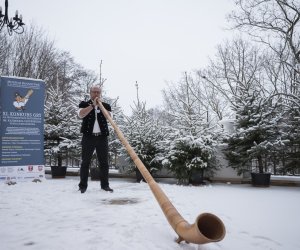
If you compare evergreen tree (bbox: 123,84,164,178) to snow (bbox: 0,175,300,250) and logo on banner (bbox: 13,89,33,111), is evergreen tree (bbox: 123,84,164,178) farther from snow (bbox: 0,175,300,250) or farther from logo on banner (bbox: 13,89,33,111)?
snow (bbox: 0,175,300,250)

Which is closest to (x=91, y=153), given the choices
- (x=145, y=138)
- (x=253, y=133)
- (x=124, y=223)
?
(x=124, y=223)

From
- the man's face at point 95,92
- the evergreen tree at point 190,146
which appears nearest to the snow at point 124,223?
the man's face at point 95,92

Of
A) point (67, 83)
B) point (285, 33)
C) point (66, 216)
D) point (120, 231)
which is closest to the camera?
point (120, 231)

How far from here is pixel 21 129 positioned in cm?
663

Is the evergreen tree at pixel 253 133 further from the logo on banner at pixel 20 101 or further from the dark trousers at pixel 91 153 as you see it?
the logo on banner at pixel 20 101

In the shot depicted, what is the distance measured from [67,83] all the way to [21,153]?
17.8 m

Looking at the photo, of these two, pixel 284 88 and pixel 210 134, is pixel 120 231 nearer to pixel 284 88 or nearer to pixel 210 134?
pixel 210 134

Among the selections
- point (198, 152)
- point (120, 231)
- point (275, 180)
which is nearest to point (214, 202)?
point (120, 231)

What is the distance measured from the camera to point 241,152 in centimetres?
672

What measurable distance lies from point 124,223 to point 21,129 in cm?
497

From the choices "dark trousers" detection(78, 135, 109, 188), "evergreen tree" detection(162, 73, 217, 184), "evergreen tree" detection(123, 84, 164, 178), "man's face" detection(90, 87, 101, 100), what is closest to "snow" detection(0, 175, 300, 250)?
"dark trousers" detection(78, 135, 109, 188)

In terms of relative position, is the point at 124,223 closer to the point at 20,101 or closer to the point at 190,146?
the point at 190,146

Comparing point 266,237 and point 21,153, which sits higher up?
point 21,153

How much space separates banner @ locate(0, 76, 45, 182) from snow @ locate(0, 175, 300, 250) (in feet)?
8.27
